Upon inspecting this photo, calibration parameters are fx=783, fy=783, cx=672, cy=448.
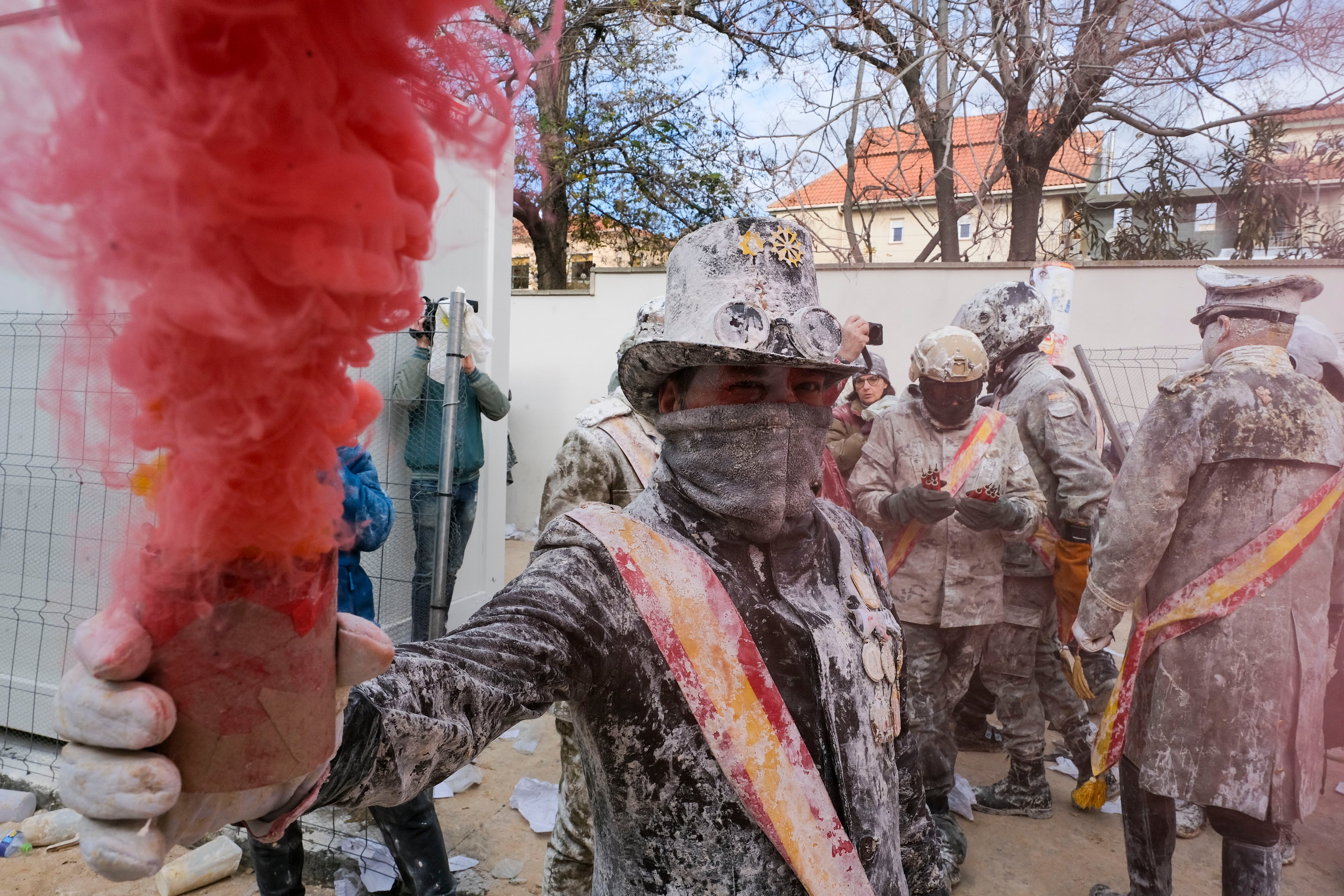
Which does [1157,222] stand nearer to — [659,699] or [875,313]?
[875,313]

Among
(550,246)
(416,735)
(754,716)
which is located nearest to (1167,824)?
(754,716)

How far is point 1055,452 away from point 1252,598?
1587 millimetres

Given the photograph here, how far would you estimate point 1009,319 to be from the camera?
189 inches

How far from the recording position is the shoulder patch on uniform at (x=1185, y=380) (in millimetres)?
3076

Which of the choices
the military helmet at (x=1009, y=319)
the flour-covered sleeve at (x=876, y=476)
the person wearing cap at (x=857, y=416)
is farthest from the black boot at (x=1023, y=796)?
the military helmet at (x=1009, y=319)

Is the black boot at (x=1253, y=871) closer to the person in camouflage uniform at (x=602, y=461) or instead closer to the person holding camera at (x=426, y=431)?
the person in camouflage uniform at (x=602, y=461)

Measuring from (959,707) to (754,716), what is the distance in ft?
14.7

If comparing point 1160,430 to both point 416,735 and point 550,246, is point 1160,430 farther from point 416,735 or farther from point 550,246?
point 550,246

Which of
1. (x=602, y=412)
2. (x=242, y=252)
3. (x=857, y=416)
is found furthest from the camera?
(x=857, y=416)

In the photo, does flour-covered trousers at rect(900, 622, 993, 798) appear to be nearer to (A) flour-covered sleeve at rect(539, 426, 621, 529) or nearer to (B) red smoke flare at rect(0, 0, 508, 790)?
(A) flour-covered sleeve at rect(539, 426, 621, 529)

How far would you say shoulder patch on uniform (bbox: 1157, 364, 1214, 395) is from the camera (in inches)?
121

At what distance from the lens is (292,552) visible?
764 mm

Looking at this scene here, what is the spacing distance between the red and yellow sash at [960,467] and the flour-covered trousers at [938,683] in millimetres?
358

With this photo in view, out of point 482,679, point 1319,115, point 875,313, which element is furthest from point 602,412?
point 1319,115
